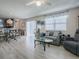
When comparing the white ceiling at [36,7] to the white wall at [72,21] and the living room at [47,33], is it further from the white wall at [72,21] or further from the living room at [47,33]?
the white wall at [72,21]

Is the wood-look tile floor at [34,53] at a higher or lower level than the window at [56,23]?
lower

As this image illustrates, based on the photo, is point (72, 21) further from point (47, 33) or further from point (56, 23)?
point (47, 33)

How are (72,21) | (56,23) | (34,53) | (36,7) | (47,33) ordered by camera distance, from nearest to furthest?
(34,53) < (72,21) < (36,7) < (47,33) < (56,23)

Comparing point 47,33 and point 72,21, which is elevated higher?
point 72,21

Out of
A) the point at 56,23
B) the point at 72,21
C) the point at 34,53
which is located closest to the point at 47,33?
the point at 56,23

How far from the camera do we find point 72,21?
284 inches

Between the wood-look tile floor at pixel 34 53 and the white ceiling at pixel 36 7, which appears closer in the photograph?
the wood-look tile floor at pixel 34 53

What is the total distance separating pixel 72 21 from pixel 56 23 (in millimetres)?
2173

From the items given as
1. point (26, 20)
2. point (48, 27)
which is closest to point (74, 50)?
point (48, 27)

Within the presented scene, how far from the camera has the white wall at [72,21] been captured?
6.95 metres

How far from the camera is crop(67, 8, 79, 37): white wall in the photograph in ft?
22.8

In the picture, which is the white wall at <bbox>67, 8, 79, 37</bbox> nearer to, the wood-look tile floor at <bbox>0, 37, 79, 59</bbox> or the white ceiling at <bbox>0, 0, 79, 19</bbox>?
the white ceiling at <bbox>0, 0, 79, 19</bbox>

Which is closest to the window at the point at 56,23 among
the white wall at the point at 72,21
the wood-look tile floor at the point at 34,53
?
the white wall at the point at 72,21

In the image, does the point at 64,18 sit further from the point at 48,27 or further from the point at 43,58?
the point at 43,58
